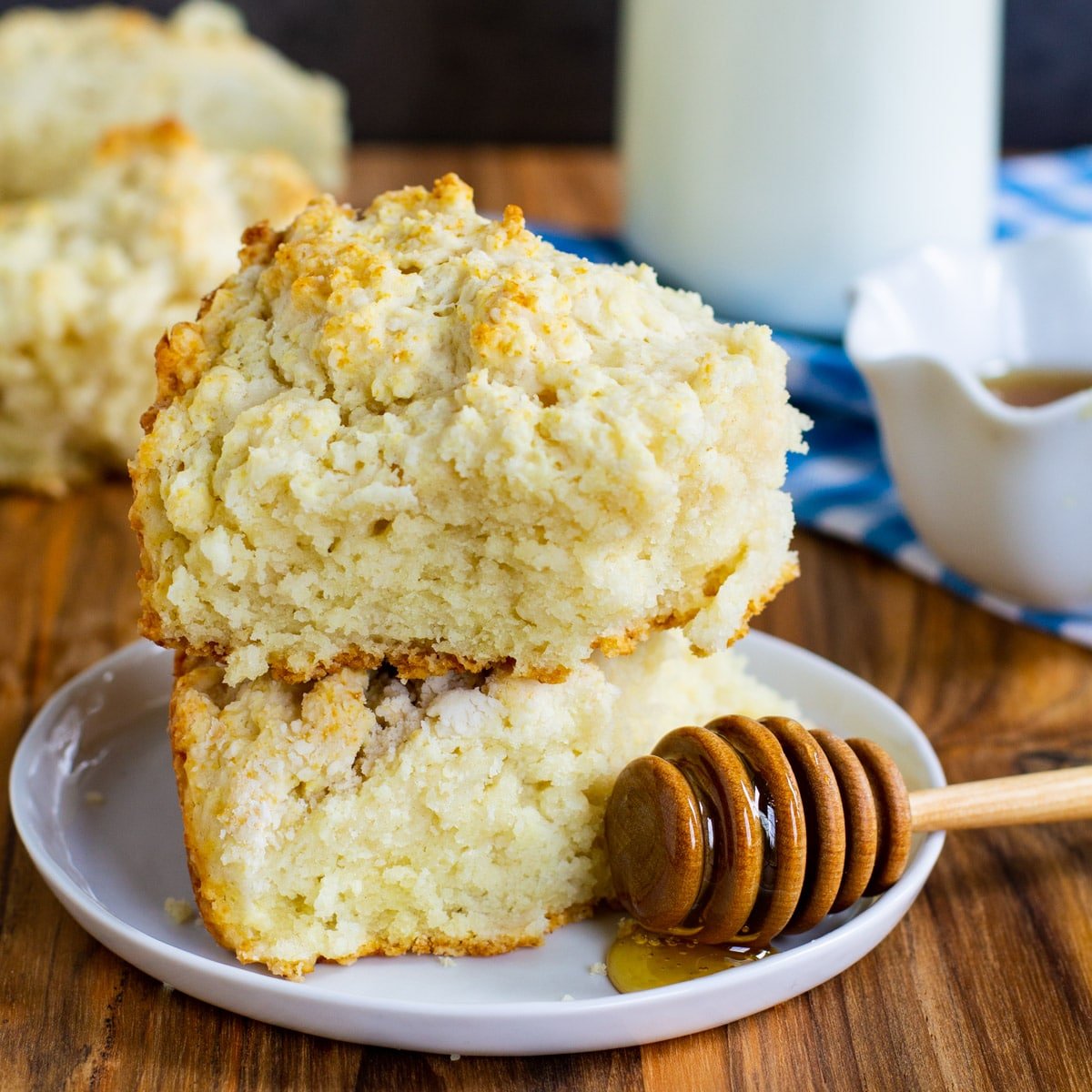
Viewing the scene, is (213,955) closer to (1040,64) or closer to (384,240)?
(384,240)

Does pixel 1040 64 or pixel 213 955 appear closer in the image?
pixel 213 955

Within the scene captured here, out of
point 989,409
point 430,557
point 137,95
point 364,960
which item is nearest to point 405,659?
point 430,557

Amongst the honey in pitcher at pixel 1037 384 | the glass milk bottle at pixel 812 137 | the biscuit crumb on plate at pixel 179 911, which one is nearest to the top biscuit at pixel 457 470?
the biscuit crumb on plate at pixel 179 911

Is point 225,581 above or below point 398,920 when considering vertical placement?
above

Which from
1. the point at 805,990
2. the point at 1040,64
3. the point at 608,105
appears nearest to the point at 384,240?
the point at 805,990

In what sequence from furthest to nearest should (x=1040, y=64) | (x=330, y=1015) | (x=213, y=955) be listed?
(x=1040, y=64)
(x=213, y=955)
(x=330, y=1015)

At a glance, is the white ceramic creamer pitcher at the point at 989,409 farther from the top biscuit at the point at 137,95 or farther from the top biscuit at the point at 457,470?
the top biscuit at the point at 137,95

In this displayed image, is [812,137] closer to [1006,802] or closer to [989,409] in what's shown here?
[989,409]

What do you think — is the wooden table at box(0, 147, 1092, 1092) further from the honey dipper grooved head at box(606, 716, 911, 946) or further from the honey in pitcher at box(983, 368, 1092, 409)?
the honey in pitcher at box(983, 368, 1092, 409)
